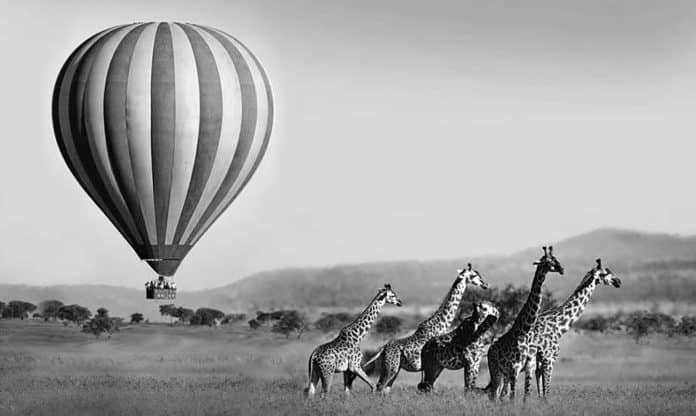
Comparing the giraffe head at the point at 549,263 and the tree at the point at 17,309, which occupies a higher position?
the tree at the point at 17,309

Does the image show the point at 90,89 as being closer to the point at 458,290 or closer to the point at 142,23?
the point at 142,23

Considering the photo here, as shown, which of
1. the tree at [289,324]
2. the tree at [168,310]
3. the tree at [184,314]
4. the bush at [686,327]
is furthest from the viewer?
the tree at [168,310]

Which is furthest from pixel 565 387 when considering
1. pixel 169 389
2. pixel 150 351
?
pixel 150 351

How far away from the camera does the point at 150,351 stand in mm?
60125

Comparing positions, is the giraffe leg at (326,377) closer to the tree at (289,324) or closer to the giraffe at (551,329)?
the giraffe at (551,329)

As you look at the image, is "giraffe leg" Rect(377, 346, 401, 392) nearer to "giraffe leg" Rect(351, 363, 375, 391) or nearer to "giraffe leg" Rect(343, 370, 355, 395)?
"giraffe leg" Rect(351, 363, 375, 391)

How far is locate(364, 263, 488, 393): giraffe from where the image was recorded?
3934 centimetres

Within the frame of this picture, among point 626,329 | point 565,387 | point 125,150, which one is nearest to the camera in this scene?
point 565,387

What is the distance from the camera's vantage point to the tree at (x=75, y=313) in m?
76.1

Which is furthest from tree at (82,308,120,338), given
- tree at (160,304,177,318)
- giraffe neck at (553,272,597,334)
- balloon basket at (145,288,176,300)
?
giraffe neck at (553,272,597,334)

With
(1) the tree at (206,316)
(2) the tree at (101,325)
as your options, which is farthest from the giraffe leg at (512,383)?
(1) the tree at (206,316)

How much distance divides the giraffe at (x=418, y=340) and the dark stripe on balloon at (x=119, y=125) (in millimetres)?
10099

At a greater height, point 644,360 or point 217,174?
point 217,174

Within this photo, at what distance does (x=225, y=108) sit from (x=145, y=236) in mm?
4307
